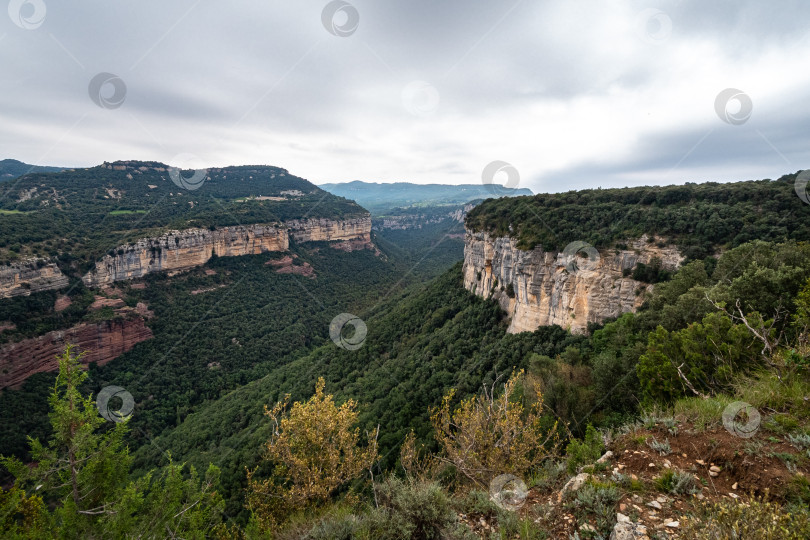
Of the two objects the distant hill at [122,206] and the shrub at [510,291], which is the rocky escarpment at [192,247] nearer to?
the distant hill at [122,206]

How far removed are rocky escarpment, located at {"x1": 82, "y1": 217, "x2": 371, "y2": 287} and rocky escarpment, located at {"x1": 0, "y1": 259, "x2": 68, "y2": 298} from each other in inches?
146

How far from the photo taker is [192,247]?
63.7 m

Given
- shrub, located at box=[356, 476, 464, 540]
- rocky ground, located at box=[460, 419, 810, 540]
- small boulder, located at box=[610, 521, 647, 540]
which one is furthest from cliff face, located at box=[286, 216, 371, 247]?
small boulder, located at box=[610, 521, 647, 540]

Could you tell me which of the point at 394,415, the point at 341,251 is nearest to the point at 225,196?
the point at 341,251

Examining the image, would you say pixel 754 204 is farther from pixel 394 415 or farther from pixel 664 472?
pixel 394 415

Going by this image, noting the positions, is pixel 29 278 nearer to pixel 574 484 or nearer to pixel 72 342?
pixel 72 342

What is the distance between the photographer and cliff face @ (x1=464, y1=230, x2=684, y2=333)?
2375cm

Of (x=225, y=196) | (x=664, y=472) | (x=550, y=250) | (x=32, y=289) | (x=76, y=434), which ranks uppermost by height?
(x=225, y=196)

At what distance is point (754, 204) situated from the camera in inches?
878

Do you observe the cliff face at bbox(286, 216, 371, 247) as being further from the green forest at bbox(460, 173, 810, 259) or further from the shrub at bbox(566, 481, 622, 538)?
the shrub at bbox(566, 481, 622, 538)

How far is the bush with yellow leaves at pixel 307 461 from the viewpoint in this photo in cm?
913

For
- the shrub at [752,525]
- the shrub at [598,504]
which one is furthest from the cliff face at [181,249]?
the shrub at [752,525]

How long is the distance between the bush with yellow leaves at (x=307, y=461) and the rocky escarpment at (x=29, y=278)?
170 feet

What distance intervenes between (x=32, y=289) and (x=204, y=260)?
28.0 metres
